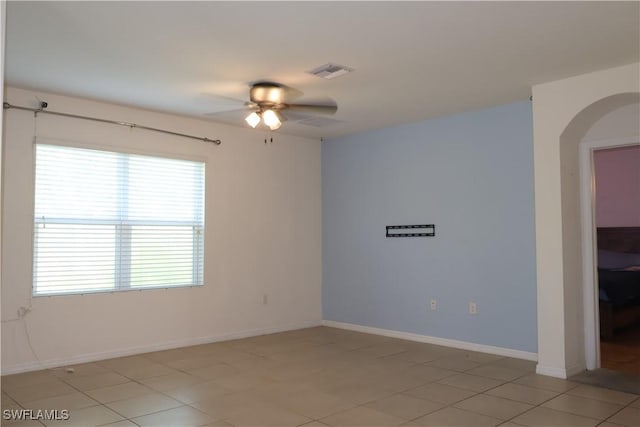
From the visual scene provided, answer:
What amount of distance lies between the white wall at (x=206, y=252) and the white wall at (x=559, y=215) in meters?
3.09

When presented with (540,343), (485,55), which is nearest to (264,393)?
(540,343)

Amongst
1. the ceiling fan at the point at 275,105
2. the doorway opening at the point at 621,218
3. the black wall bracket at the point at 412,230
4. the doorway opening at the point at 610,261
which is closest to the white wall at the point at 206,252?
the black wall bracket at the point at 412,230

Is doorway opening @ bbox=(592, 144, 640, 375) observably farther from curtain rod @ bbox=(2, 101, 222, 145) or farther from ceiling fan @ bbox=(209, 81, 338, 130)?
curtain rod @ bbox=(2, 101, 222, 145)

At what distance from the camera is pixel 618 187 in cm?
731

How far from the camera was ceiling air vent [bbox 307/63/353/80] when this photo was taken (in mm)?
3832

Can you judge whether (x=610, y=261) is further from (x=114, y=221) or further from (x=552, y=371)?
(x=114, y=221)

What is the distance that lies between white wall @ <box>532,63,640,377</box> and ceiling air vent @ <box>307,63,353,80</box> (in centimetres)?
173

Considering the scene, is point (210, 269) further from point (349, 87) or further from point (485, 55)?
point (485, 55)

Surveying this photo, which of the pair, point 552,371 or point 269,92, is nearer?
point 269,92

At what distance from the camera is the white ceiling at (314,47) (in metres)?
2.92

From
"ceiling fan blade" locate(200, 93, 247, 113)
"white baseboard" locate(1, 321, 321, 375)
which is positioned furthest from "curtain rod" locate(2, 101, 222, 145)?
"white baseboard" locate(1, 321, 321, 375)

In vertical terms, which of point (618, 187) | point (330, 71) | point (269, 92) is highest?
point (330, 71)

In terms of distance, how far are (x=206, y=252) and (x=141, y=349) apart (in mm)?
1201

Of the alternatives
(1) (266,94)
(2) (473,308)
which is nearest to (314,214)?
(2) (473,308)
